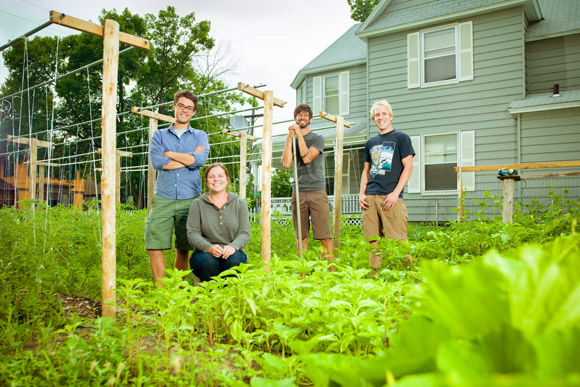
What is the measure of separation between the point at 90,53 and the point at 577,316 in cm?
2515

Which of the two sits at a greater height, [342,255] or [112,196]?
[112,196]

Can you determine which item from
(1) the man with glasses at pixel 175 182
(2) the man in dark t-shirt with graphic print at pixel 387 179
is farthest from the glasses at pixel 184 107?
(2) the man in dark t-shirt with graphic print at pixel 387 179

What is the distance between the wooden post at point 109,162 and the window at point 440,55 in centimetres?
951

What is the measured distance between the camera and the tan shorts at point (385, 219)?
14.6 feet

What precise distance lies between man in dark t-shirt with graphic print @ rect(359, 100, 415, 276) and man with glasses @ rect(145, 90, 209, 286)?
1796 mm

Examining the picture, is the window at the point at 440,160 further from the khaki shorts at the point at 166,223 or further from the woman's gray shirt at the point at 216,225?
the khaki shorts at the point at 166,223

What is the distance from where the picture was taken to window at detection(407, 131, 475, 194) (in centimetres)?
1048

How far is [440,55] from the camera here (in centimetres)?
1101

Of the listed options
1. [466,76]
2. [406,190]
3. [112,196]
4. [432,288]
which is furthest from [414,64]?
[432,288]

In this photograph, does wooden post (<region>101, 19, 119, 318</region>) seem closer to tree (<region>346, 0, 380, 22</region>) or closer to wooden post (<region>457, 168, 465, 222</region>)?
wooden post (<region>457, 168, 465, 222</region>)

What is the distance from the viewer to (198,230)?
386cm

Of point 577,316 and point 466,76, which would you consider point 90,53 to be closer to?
point 466,76

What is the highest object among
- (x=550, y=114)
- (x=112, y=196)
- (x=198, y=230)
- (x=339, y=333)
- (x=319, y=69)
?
(x=319, y=69)

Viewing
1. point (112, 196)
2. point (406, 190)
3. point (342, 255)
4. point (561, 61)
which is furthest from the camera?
point (406, 190)
